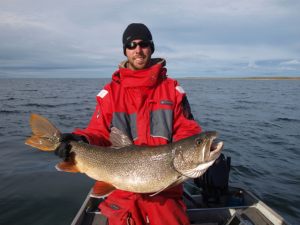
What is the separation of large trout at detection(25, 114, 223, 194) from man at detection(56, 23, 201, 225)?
11.3 inches

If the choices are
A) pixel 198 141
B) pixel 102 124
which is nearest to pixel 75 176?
pixel 102 124

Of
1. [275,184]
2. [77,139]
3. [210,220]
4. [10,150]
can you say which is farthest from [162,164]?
[10,150]

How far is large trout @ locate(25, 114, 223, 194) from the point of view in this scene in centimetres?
376

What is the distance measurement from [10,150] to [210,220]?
10.0 m

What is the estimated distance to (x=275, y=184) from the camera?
9500 millimetres

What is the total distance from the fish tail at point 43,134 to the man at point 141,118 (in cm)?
18

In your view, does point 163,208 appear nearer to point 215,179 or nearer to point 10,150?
point 215,179

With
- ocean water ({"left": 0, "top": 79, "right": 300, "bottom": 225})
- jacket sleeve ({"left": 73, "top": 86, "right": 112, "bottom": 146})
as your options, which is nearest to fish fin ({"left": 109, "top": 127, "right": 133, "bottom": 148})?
jacket sleeve ({"left": 73, "top": 86, "right": 112, "bottom": 146})

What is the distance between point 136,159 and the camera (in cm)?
402

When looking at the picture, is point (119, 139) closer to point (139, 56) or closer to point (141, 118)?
point (141, 118)

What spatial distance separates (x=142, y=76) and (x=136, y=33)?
0.78m

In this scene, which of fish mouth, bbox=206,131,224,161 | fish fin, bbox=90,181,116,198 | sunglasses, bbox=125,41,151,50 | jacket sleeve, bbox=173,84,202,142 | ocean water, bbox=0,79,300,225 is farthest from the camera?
ocean water, bbox=0,79,300,225

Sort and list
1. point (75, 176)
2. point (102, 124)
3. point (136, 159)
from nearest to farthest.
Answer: point (136, 159)
point (102, 124)
point (75, 176)

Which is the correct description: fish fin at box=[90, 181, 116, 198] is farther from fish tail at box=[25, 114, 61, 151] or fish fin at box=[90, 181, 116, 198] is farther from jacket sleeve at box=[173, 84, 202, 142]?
jacket sleeve at box=[173, 84, 202, 142]
